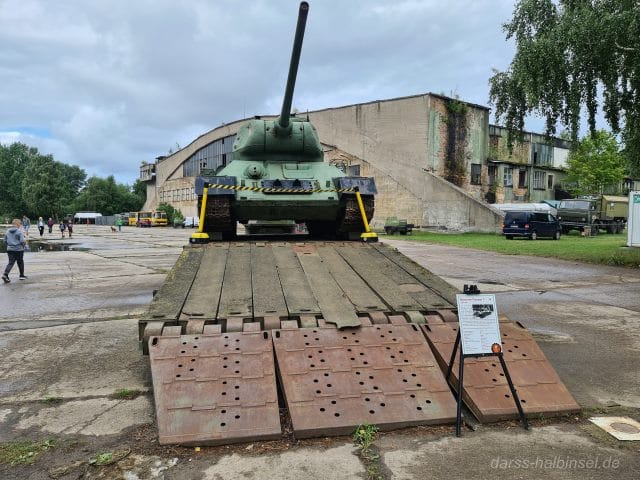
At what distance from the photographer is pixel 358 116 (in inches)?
1436

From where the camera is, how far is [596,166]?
40094 mm

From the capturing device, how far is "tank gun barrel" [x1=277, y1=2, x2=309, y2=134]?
6909mm

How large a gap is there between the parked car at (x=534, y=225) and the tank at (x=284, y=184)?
1894cm

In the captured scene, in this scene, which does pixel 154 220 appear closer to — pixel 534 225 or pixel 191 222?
pixel 191 222

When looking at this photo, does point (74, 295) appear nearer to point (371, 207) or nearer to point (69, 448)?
point (371, 207)

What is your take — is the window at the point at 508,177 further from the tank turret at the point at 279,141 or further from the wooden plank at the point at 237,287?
the wooden plank at the point at 237,287

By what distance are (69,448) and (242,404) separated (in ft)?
3.59

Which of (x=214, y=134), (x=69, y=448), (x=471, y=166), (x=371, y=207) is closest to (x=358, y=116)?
(x=471, y=166)

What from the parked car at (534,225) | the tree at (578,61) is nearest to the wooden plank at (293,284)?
the tree at (578,61)

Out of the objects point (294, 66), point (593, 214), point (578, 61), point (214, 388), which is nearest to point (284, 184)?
point (294, 66)

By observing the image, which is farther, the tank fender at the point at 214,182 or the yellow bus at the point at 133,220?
the yellow bus at the point at 133,220

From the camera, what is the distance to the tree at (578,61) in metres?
12.0

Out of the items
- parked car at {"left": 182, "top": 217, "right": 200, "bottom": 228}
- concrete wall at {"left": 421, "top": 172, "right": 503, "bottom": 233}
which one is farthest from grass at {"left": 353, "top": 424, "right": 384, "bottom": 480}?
parked car at {"left": 182, "top": 217, "right": 200, "bottom": 228}

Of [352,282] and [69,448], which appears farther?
[352,282]
